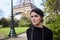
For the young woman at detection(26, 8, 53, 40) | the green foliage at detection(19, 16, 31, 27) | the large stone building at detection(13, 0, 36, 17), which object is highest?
the young woman at detection(26, 8, 53, 40)

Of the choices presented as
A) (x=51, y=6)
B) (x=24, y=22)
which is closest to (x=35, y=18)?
(x=51, y=6)

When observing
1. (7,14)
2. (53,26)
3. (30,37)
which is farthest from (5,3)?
(30,37)

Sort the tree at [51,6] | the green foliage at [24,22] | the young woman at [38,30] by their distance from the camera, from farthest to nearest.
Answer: the green foliage at [24,22] < the tree at [51,6] < the young woman at [38,30]

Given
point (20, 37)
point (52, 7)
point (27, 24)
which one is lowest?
point (20, 37)

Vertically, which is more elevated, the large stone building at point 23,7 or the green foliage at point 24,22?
the large stone building at point 23,7

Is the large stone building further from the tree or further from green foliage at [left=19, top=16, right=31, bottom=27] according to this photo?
the tree

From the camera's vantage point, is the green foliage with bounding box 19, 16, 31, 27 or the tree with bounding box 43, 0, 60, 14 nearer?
the tree with bounding box 43, 0, 60, 14

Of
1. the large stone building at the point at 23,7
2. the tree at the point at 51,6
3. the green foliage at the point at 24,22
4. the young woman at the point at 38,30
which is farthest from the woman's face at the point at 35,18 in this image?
the large stone building at the point at 23,7

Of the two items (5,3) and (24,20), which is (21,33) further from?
(5,3)

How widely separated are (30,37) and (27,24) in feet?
24.8

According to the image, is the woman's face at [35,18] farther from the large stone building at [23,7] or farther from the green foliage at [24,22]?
the large stone building at [23,7]

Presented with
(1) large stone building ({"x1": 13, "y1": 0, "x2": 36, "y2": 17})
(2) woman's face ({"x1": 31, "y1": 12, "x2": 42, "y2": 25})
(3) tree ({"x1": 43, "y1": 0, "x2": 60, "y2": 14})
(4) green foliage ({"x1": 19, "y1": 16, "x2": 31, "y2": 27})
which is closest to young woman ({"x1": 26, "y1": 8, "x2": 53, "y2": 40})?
(2) woman's face ({"x1": 31, "y1": 12, "x2": 42, "y2": 25})

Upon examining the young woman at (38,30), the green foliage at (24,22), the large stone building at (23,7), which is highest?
the young woman at (38,30)

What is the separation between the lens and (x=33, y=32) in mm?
1817
